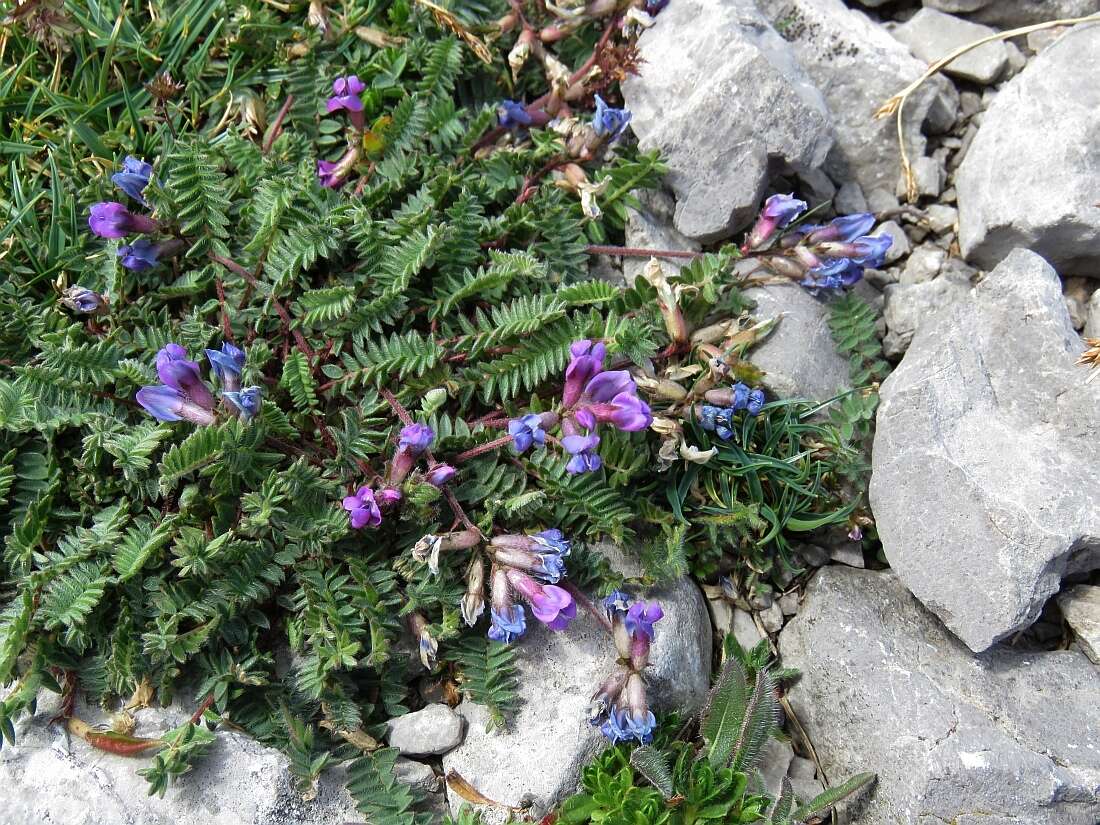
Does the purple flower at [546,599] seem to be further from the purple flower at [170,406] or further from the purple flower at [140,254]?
the purple flower at [140,254]

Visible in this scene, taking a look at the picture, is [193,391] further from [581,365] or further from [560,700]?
[560,700]

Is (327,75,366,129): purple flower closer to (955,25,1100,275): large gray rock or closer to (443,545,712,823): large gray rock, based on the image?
(443,545,712,823): large gray rock

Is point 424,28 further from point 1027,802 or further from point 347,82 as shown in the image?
point 1027,802

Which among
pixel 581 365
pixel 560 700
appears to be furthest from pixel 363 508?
pixel 560 700

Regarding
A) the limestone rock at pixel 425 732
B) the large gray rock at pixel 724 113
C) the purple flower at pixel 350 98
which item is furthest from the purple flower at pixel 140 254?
the large gray rock at pixel 724 113

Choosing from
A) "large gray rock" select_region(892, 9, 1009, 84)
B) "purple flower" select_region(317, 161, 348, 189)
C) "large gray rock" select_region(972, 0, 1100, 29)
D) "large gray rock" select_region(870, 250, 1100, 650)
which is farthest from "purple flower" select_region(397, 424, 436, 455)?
"large gray rock" select_region(972, 0, 1100, 29)
